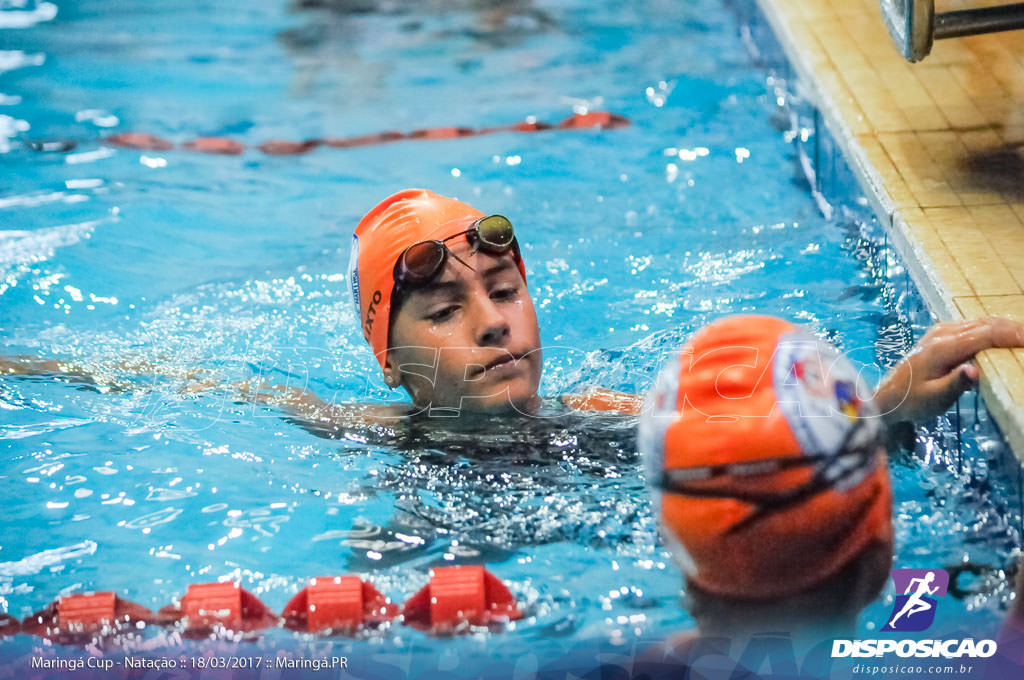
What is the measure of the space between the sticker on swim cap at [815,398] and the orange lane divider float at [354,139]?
15.5 feet

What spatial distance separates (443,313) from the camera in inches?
137

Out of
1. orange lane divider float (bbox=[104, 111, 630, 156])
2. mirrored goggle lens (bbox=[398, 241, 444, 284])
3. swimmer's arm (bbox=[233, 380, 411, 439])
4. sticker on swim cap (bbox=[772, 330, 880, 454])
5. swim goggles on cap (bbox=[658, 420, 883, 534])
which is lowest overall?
orange lane divider float (bbox=[104, 111, 630, 156])

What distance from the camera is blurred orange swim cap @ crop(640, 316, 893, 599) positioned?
2.03 metres

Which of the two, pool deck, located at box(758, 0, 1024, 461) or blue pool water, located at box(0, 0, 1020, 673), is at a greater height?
pool deck, located at box(758, 0, 1024, 461)

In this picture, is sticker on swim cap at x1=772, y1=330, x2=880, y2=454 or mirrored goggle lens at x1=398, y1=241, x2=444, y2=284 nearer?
sticker on swim cap at x1=772, y1=330, x2=880, y2=454

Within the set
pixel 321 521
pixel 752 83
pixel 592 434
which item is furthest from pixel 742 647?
pixel 752 83

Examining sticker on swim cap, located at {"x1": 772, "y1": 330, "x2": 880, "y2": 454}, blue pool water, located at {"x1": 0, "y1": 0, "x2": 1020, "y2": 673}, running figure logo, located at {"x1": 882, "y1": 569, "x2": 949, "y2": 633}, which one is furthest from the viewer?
blue pool water, located at {"x1": 0, "y1": 0, "x2": 1020, "y2": 673}

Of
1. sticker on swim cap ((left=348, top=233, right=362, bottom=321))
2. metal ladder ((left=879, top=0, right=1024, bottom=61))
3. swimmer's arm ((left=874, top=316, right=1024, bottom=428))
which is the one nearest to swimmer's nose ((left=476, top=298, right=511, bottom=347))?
sticker on swim cap ((left=348, top=233, right=362, bottom=321))

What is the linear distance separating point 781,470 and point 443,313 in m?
1.60

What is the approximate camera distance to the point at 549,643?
111 inches

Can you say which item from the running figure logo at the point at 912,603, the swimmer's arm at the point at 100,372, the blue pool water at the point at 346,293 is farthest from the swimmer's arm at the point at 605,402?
the swimmer's arm at the point at 100,372

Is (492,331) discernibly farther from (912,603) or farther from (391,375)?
(912,603)

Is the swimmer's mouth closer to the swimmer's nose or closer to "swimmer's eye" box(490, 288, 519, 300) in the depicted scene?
the swimmer's nose

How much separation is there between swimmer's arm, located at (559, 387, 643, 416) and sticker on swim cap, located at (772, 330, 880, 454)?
1647mm
